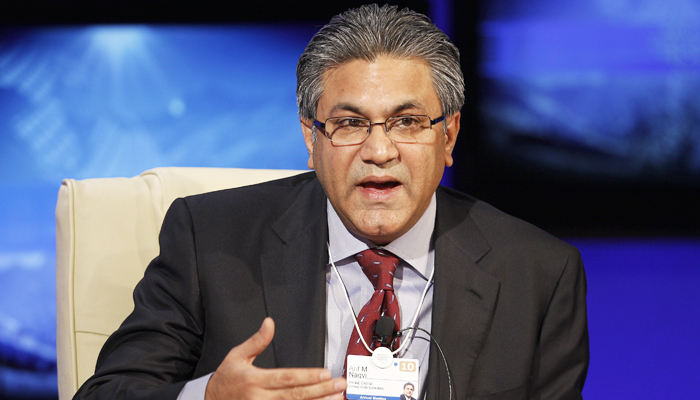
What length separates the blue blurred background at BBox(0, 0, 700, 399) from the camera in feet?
8.39

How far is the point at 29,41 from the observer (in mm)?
2561

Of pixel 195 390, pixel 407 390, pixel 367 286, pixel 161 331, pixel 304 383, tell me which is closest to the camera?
pixel 304 383

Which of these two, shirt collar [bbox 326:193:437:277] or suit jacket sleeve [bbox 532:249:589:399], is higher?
shirt collar [bbox 326:193:437:277]

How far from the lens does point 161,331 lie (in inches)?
57.4

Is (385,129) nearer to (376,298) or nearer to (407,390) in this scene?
(376,298)

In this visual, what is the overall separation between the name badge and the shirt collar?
311 mm

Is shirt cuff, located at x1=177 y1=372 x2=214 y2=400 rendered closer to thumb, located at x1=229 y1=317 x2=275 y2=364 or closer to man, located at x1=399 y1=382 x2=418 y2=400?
thumb, located at x1=229 y1=317 x2=275 y2=364

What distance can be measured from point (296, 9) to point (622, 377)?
2.14 meters

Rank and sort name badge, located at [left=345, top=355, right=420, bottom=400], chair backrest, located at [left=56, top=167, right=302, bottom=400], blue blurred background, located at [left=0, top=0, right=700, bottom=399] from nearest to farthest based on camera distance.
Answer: name badge, located at [left=345, top=355, right=420, bottom=400] → chair backrest, located at [left=56, top=167, right=302, bottom=400] → blue blurred background, located at [left=0, top=0, right=700, bottom=399]

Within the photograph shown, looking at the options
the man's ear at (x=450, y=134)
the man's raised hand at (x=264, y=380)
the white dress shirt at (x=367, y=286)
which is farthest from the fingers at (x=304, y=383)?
the man's ear at (x=450, y=134)

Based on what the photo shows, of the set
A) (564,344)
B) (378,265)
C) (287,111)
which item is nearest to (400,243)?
(378,265)

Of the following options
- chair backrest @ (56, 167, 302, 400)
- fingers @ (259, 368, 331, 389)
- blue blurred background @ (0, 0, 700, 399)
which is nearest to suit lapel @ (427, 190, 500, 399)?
fingers @ (259, 368, 331, 389)

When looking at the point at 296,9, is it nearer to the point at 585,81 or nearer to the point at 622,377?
the point at 585,81

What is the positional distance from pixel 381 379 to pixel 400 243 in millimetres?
385
